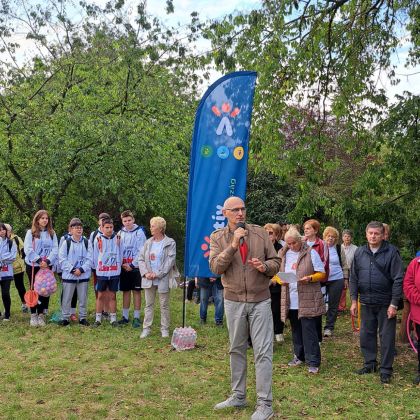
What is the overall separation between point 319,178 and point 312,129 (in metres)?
0.85

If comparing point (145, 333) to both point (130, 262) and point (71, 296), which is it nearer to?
point (130, 262)

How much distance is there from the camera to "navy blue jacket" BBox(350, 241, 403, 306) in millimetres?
5842

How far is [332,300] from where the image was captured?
8.44m

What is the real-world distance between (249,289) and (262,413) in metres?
1.11

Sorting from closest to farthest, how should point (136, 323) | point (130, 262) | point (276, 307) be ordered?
1. point (276, 307)
2. point (136, 323)
3. point (130, 262)

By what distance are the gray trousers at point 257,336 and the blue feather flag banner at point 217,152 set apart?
2249mm

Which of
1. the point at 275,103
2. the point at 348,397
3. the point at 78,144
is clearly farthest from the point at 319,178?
the point at 78,144

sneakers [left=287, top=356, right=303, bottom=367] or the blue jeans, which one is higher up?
the blue jeans

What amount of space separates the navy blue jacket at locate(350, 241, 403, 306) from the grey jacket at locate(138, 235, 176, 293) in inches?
114

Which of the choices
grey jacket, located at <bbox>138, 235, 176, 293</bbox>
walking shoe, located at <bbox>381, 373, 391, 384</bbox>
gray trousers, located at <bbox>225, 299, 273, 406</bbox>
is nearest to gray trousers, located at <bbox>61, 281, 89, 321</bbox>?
grey jacket, located at <bbox>138, 235, 176, 293</bbox>

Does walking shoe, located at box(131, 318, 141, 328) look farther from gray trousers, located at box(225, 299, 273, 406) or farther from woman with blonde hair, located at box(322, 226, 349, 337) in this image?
gray trousers, located at box(225, 299, 273, 406)

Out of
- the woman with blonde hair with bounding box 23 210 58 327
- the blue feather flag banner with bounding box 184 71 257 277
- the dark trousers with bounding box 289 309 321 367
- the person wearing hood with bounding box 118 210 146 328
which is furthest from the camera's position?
the person wearing hood with bounding box 118 210 146 328

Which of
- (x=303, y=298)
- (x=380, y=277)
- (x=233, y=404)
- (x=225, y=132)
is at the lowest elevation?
(x=233, y=404)

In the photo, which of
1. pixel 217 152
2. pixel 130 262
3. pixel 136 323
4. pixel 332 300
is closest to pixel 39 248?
pixel 130 262
